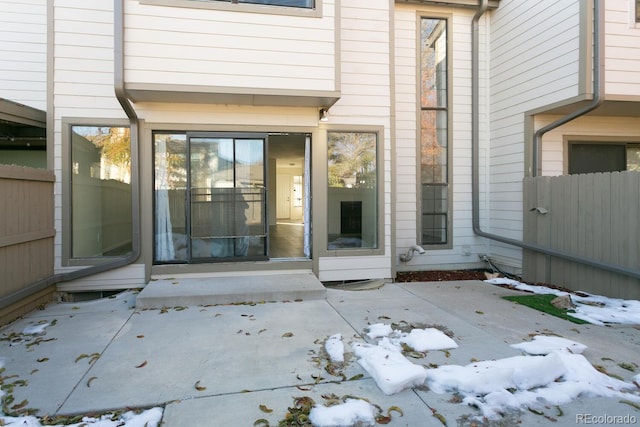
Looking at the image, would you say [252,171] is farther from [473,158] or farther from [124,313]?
[473,158]

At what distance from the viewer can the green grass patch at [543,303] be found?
410cm

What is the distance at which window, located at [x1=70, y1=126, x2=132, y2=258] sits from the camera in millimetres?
4984

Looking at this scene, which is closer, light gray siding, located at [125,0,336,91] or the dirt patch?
light gray siding, located at [125,0,336,91]

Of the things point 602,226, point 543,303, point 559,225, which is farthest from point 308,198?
point 602,226

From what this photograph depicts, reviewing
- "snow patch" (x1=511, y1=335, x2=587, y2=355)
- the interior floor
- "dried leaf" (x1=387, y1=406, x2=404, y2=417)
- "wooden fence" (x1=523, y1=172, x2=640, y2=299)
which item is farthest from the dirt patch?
"dried leaf" (x1=387, y1=406, x2=404, y2=417)

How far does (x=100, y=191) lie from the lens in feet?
16.9

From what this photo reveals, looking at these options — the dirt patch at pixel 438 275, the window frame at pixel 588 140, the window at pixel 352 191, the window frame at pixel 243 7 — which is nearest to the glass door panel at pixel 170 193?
the window frame at pixel 243 7

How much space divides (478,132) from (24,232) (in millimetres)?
7004

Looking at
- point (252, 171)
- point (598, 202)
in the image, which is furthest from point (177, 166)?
point (598, 202)

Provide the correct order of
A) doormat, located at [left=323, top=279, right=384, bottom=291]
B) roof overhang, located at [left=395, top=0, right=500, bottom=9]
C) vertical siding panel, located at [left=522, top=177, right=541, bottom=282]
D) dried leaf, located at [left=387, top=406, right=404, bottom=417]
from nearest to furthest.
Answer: dried leaf, located at [left=387, top=406, right=404, bottom=417], doormat, located at [left=323, top=279, right=384, bottom=291], vertical siding panel, located at [left=522, top=177, right=541, bottom=282], roof overhang, located at [left=395, top=0, right=500, bottom=9]

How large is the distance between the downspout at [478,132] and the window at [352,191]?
222 cm

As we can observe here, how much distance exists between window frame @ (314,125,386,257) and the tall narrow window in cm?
127

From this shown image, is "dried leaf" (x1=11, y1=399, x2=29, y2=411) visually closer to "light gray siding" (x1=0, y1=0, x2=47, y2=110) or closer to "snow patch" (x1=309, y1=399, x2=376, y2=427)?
"snow patch" (x1=309, y1=399, x2=376, y2=427)

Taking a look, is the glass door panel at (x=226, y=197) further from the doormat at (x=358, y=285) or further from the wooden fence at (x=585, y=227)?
the wooden fence at (x=585, y=227)
